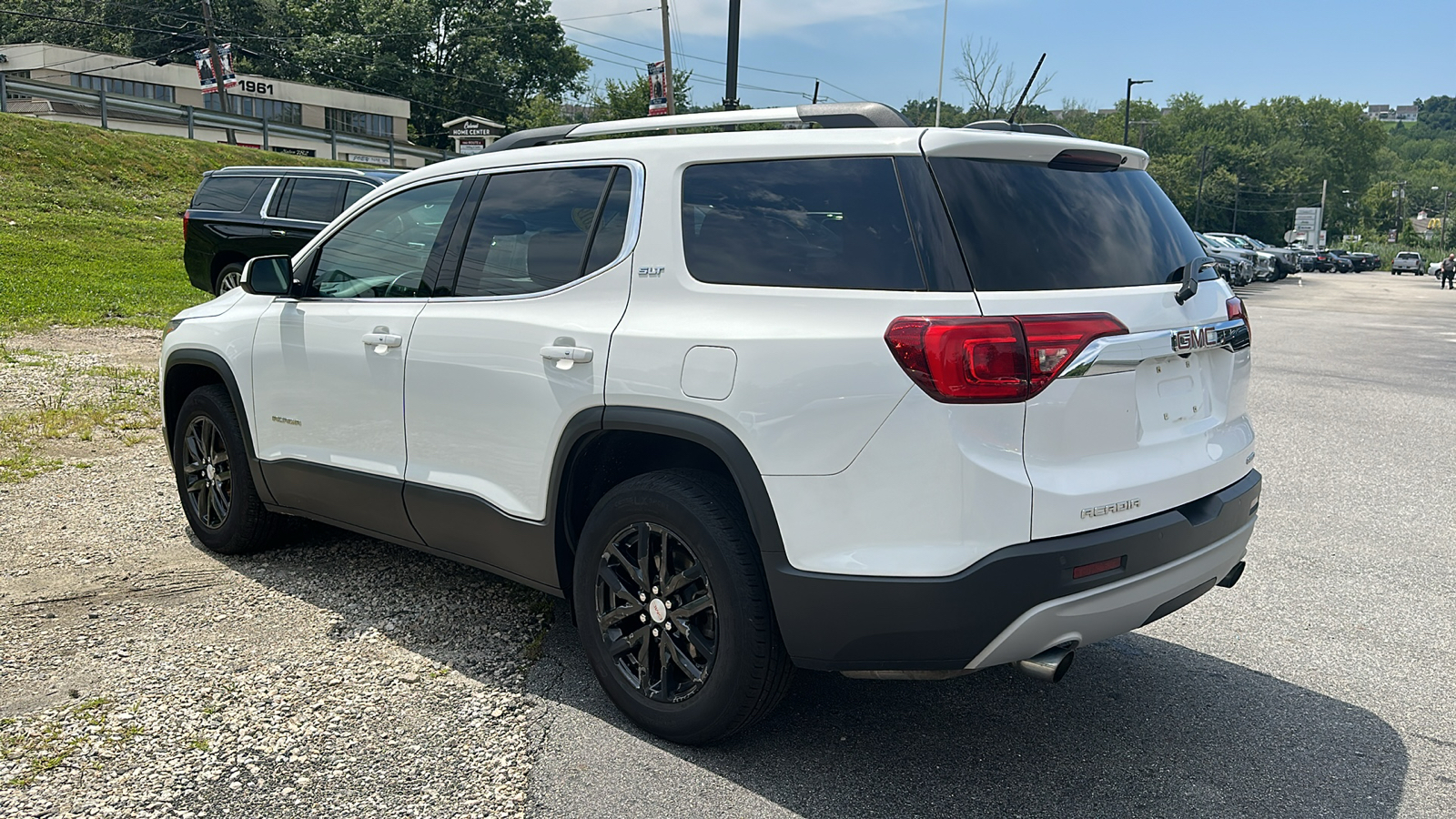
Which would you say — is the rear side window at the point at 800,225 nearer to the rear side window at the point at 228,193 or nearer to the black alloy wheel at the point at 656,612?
the black alloy wheel at the point at 656,612

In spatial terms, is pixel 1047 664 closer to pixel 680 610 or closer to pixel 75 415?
pixel 680 610

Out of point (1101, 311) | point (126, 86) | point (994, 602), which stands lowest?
point (994, 602)

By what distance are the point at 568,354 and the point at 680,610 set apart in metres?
0.87

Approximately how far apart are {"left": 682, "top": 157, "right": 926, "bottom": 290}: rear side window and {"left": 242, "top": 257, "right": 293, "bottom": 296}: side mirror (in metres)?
2.08

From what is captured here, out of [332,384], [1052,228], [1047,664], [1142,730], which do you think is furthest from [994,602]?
[332,384]

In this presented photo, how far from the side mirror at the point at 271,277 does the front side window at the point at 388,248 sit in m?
0.10

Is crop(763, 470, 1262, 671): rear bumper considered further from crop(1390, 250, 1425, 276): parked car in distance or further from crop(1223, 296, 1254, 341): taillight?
crop(1390, 250, 1425, 276): parked car in distance

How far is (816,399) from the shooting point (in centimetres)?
296

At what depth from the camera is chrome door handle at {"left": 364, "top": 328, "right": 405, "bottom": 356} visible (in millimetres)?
4176

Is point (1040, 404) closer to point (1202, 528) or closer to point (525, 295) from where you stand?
point (1202, 528)

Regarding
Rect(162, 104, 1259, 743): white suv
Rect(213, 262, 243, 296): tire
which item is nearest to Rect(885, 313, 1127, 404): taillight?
Rect(162, 104, 1259, 743): white suv

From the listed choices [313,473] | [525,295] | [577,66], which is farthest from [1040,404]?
[577,66]

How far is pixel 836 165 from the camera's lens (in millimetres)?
3184

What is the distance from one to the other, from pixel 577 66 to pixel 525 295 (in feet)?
265
